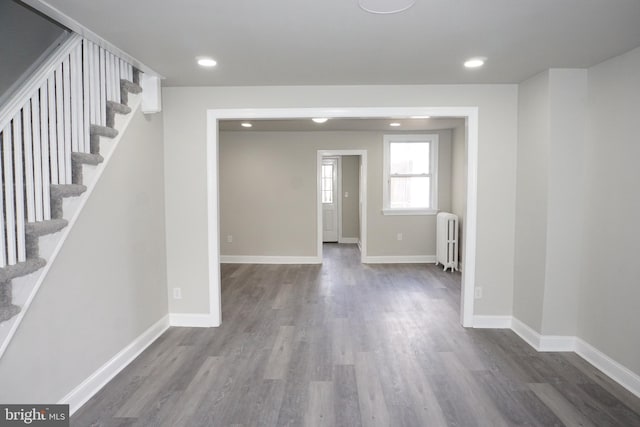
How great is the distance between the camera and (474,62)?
2.88 m

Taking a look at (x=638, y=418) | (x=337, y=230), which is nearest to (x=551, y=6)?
(x=638, y=418)

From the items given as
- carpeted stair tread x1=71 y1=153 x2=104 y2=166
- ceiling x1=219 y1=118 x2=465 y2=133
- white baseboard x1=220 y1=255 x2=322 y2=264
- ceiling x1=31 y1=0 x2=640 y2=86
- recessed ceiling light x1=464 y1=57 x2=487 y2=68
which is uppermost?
ceiling x1=219 y1=118 x2=465 y2=133

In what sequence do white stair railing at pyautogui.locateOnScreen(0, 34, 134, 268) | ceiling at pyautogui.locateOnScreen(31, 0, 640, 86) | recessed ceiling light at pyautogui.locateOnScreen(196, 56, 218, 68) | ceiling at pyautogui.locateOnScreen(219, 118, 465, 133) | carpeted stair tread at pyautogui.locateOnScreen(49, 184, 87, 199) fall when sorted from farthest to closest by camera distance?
1. ceiling at pyautogui.locateOnScreen(219, 118, 465, 133)
2. recessed ceiling light at pyautogui.locateOnScreen(196, 56, 218, 68)
3. carpeted stair tread at pyautogui.locateOnScreen(49, 184, 87, 199)
4. ceiling at pyautogui.locateOnScreen(31, 0, 640, 86)
5. white stair railing at pyautogui.locateOnScreen(0, 34, 134, 268)

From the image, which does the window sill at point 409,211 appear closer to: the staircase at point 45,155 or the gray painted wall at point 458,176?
the gray painted wall at point 458,176

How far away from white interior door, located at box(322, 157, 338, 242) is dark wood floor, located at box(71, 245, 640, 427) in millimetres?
4723

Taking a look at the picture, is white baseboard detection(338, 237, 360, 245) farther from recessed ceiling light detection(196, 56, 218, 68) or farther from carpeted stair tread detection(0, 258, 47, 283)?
carpeted stair tread detection(0, 258, 47, 283)

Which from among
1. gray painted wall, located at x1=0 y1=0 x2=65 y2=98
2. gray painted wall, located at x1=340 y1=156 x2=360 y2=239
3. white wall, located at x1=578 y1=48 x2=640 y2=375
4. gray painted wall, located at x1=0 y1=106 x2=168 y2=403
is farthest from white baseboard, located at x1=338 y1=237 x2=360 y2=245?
gray painted wall, located at x1=0 y1=0 x2=65 y2=98

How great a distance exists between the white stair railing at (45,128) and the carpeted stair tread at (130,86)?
7.3 inches

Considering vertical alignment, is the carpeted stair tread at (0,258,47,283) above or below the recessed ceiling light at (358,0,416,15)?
below

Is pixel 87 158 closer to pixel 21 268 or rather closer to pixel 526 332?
pixel 21 268

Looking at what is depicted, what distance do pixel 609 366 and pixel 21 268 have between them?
Result: 3.78 meters

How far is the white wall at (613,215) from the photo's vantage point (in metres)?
2.57

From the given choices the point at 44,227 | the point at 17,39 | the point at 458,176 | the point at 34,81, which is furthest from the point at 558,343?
the point at 17,39

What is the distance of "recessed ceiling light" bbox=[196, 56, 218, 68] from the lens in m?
2.76
